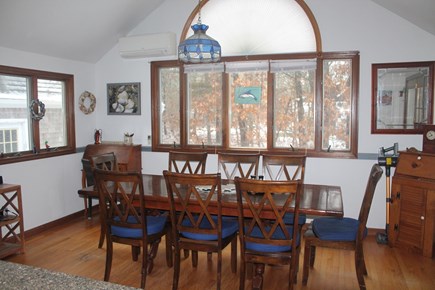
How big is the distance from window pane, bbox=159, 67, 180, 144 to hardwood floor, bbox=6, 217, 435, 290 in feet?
5.48

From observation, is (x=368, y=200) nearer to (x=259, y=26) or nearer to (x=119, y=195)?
(x=119, y=195)

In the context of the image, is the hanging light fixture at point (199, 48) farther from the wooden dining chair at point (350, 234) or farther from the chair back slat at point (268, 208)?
the wooden dining chair at point (350, 234)

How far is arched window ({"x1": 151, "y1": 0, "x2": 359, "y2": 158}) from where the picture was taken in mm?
4305

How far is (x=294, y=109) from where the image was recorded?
4477mm

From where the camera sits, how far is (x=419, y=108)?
4.01 m

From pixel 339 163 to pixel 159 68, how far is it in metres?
2.75

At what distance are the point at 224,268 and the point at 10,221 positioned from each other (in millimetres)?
2171

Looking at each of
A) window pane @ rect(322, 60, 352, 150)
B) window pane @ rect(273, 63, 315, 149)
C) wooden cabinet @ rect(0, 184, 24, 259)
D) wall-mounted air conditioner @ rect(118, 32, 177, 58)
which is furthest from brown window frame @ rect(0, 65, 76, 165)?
window pane @ rect(322, 60, 352, 150)

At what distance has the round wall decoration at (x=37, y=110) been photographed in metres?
4.24

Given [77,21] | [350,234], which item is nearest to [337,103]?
[350,234]

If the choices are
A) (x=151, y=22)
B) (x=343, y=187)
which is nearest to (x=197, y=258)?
(x=343, y=187)

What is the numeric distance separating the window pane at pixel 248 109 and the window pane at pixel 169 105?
31.2 inches

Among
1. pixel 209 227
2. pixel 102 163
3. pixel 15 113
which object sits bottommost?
pixel 209 227

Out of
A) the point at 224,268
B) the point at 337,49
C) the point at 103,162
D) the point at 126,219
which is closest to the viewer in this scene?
the point at 126,219
